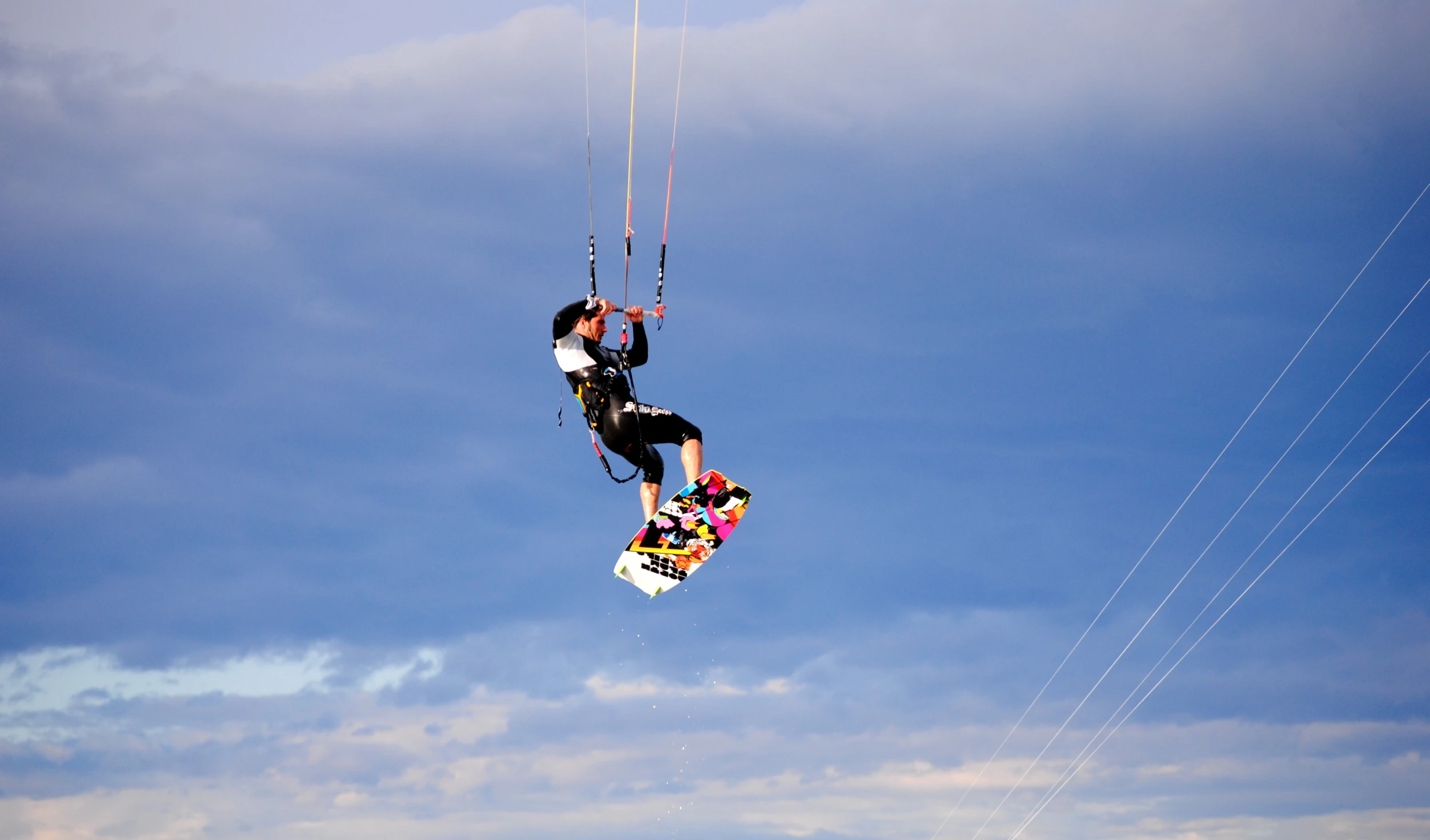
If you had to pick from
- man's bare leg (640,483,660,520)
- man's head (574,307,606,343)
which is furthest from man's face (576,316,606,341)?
man's bare leg (640,483,660,520)

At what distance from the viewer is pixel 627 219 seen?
1109 cm

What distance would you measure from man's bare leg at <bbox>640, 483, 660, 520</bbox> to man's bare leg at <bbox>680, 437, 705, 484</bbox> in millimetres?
548

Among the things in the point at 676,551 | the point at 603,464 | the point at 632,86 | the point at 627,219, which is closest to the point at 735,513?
the point at 676,551

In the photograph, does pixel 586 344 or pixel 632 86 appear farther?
pixel 586 344

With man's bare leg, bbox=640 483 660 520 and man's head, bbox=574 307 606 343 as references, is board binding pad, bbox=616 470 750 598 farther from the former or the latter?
man's head, bbox=574 307 606 343

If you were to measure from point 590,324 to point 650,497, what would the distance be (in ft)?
6.91

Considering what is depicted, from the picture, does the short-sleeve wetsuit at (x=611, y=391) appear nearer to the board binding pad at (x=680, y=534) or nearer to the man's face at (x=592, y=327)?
the man's face at (x=592, y=327)

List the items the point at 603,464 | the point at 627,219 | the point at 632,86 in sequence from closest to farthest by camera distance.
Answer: the point at 632,86 → the point at 627,219 → the point at 603,464

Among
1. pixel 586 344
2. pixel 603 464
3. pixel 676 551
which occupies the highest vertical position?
pixel 586 344

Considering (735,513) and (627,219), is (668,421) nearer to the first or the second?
(735,513)

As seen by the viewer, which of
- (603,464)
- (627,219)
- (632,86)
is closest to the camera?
(632,86)

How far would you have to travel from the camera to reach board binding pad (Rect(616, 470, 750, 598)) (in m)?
11.7

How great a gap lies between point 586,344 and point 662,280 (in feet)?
3.86

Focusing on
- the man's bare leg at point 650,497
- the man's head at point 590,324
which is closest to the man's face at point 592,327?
the man's head at point 590,324
